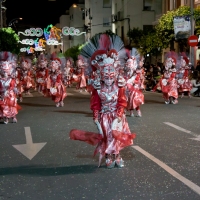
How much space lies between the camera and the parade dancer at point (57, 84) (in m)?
16.1

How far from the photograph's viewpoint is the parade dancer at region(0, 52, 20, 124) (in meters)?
11.6

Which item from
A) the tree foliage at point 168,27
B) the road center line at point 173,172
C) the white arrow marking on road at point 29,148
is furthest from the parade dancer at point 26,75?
the road center line at point 173,172

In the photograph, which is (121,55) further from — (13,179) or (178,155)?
(13,179)

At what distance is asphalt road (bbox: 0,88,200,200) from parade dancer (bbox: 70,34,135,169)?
0.34 m

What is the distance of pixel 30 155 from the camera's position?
797 cm

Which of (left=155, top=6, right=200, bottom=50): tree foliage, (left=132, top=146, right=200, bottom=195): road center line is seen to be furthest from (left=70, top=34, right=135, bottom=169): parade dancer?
(left=155, top=6, right=200, bottom=50): tree foliage

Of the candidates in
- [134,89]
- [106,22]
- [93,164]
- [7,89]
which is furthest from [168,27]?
[106,22]

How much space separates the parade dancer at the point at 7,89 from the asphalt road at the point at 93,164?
17.1 inches

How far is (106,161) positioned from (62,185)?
3.67 feet

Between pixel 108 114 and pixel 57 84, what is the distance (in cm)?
964

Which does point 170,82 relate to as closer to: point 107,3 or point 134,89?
point 134,89

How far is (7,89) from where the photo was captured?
1193 cm

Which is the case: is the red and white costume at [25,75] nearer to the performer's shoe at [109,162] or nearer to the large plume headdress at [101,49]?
the large plume headdress at [101,49]

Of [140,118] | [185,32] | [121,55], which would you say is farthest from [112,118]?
[185,32]
